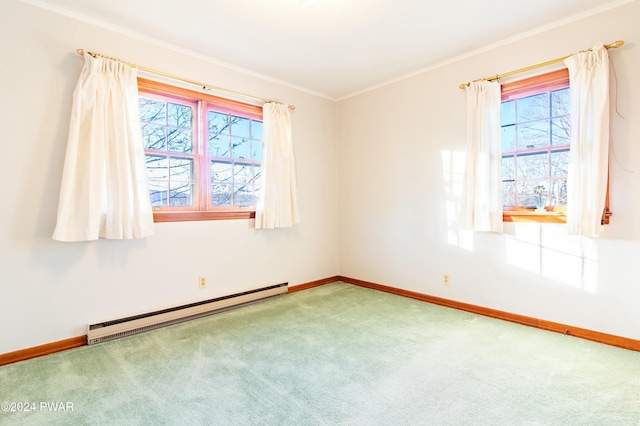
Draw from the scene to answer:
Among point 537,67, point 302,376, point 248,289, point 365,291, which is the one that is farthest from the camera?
point 365,291

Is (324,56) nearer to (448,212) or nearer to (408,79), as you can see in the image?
(408,79)

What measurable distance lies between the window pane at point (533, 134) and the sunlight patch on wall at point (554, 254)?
755 millimetres

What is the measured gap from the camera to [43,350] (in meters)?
2.40

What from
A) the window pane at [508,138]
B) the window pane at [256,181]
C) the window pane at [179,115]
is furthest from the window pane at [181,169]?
the window pane at [508,138]

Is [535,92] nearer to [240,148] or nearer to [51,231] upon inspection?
[240,148]

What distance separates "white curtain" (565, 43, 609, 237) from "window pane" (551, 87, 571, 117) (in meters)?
0.23

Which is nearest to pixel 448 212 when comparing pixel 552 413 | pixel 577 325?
pixel 577 325

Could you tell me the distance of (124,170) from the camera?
2.62 metres

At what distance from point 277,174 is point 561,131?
2843 mm

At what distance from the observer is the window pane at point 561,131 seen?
2760mm

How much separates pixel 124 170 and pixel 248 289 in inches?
70.5

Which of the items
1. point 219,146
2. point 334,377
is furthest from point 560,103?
point 219,146

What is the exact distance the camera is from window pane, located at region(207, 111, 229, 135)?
135 inches

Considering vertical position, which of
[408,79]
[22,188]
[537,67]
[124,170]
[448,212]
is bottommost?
[448,212]
